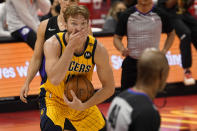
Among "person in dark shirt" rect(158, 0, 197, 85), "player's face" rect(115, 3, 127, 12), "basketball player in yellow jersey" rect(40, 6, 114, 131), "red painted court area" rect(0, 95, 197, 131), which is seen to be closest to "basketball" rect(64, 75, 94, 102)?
"basketball player in yellow jersey" rect(40, 6, 114, 131)

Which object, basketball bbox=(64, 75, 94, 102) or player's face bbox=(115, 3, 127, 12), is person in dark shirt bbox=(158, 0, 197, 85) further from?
basketball bbox=(64, 75, 94, 102)

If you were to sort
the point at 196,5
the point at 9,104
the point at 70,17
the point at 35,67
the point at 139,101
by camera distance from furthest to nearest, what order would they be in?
1. the point at 196,5
2. the point at 9,104
3. the point at 35,67
4. the point at 70,17
5. the point at 139,101

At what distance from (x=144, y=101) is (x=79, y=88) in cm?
136

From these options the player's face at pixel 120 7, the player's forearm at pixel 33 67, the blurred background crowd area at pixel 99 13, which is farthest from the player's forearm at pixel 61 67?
the player's face at pixel 120 7

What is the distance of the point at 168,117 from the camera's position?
302 inches

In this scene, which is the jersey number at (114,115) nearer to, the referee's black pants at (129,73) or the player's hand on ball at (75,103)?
the player's hand on ball at (75,103)

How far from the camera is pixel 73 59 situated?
4254 mm

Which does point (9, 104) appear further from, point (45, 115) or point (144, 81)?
point (144, 81)

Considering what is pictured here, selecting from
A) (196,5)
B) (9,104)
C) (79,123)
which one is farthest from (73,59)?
(196,5)

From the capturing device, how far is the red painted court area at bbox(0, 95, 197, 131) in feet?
23.7

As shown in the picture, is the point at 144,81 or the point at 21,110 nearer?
the point at 144,81

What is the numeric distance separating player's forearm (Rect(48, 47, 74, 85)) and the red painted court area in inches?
132

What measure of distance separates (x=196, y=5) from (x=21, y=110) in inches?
274

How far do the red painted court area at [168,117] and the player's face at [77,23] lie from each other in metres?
3.48
